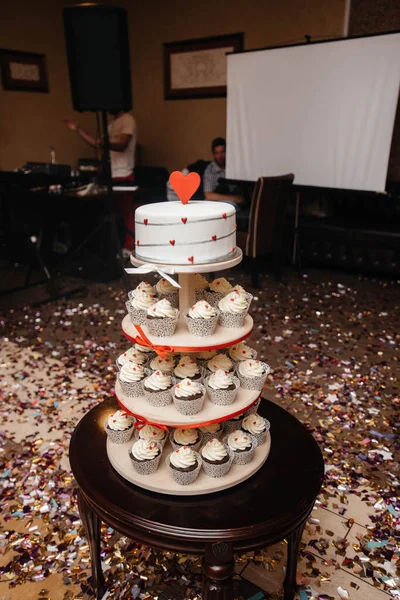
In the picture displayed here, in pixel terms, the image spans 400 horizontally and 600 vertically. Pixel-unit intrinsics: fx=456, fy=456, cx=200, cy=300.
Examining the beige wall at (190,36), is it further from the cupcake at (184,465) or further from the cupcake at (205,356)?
the cupcake at (184,465)

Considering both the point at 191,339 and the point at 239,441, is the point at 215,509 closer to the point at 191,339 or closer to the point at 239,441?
the point at 239,441

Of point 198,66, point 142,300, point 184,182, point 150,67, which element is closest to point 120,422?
point 142,300

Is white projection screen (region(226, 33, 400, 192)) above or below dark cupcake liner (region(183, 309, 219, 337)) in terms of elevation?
above

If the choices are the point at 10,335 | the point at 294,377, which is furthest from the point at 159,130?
the point at 294,377

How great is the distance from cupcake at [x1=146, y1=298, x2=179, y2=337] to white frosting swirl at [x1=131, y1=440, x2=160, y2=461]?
29 centimetres

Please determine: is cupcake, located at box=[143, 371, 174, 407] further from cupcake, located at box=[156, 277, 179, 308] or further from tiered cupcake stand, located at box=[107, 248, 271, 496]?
cupcake, located at box=[156, 277, 179, 308]

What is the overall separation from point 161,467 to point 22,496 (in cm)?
90

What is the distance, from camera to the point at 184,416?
1186mm

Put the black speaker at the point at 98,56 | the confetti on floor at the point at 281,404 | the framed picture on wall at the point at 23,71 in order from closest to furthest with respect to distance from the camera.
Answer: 1. the confetti on floor at the point at 281,404
2. the black speaker at the point at 98,56
3. the framed picture on wall at the point at 23,71

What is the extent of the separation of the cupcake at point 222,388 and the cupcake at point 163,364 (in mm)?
125

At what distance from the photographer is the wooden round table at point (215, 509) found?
1035mm

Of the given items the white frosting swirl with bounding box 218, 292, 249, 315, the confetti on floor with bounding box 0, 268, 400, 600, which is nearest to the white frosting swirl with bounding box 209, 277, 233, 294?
the white frosting swirl with bounding box 218, 292, 249, 315

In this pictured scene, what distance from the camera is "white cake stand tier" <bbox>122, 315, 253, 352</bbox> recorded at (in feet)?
3.87

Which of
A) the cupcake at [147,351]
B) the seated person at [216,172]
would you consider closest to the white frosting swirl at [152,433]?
the cupcake at [147,351]
